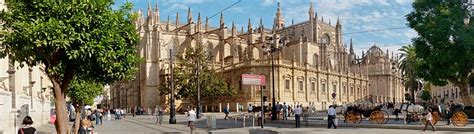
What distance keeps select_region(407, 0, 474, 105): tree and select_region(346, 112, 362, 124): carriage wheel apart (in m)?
4.85

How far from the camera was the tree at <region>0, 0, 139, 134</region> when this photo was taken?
11.1m

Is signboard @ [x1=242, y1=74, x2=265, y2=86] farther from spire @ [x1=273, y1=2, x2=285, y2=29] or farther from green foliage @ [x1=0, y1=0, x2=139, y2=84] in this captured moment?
spire @ [x1=273, y1=2, x2=285, y2=29]

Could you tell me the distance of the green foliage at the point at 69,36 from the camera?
1111cm

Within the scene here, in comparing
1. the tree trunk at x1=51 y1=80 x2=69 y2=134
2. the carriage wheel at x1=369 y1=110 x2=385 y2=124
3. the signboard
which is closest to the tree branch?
the tree trunk at x1=51 y1=80 x2=69 y2=134

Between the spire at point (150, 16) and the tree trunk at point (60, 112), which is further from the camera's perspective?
the spire at point (150, 16)

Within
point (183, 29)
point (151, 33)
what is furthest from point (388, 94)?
point (151, 33)

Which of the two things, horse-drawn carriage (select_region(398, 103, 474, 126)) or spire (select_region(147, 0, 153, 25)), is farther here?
spire (select_region(147, 0, 153, 25))

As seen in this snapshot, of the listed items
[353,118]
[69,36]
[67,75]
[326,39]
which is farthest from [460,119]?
[326,39]

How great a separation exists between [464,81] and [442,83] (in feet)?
4.79

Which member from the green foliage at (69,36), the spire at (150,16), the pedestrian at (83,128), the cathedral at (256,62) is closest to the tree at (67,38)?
the green foliage at (69,36)

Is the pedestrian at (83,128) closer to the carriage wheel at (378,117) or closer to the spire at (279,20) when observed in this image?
the carriage wheel at (378,117)

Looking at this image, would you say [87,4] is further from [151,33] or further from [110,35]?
[151,33]

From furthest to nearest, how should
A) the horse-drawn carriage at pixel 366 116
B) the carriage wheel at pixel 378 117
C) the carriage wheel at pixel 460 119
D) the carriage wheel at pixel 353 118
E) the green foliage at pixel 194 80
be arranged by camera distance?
the green foliage at pixel 194 80 → the carriage wheel at pixel 353 118 → the horse-drawn carriage at pixel 366 116 → the carriage wheel at pixel 378 117 → the carriage wheel at pixel 460 119

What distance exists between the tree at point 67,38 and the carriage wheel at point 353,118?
18765mm
